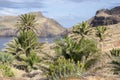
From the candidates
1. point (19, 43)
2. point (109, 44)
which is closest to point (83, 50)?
point (19, 43)

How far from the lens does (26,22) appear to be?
8800cm

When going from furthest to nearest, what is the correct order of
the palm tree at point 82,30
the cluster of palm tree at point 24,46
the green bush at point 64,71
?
1. the palm tree at point 82,30
2. the cluster of palm tree at point 24,46
3. the green bush at point 64,71

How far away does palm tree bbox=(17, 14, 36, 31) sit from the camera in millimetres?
86812

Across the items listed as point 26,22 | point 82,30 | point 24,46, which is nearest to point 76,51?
point 24,46

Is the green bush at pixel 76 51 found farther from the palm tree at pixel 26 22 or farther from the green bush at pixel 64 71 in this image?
the palm tree at pixel 26 22

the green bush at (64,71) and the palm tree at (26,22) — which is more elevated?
the green bush at (64,71)

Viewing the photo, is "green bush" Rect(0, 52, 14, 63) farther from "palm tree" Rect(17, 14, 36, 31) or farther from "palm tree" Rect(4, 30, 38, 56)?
"palm tree" Rect(17, 14, 36, 31)

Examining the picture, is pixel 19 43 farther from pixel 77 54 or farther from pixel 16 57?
pixel 77 54

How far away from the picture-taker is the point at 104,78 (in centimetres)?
2033

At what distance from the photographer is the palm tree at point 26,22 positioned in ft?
285

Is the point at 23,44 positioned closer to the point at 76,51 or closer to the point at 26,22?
the point at 26,22

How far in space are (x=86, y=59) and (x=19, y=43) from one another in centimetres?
2554

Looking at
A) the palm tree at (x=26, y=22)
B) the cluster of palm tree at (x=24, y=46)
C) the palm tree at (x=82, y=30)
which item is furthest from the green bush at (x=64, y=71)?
the palm tree at (x=26, y=22)

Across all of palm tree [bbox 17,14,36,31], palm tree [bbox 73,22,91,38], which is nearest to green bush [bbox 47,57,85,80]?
palm tree [bbox 73,22,91,38]
